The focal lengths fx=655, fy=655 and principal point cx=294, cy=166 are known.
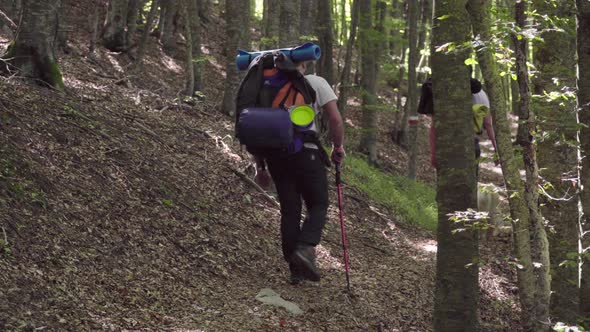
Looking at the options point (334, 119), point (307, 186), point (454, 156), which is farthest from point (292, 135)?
point (454, 156)

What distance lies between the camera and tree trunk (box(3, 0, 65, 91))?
27.6 ft

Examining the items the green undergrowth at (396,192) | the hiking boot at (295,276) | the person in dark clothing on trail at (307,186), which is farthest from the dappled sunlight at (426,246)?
the person in dark clothing on trail at (307,186)

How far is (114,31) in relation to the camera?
1755 cm

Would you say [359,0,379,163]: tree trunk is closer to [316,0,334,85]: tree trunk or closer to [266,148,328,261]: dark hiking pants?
[316,0,334,85]: tree trunk

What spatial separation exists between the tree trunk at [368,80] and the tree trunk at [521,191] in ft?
39.2

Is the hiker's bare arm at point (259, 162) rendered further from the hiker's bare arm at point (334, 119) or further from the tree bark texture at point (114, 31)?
the tree bark texture at point (114, 31)

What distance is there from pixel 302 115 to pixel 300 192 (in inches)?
34.8

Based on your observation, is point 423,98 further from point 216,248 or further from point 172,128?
point 172,128

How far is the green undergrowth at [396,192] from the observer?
13.3m

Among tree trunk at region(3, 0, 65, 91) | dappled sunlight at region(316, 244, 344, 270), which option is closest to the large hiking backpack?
dappled sunlight at region(316, 244, 344, 270)

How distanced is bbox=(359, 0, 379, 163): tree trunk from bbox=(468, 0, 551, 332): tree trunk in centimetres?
1196

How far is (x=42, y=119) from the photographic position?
7.48 metres

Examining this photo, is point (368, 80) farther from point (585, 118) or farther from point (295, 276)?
point (585, 118)

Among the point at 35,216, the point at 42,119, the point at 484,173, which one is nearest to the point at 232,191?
the point at 42,119
